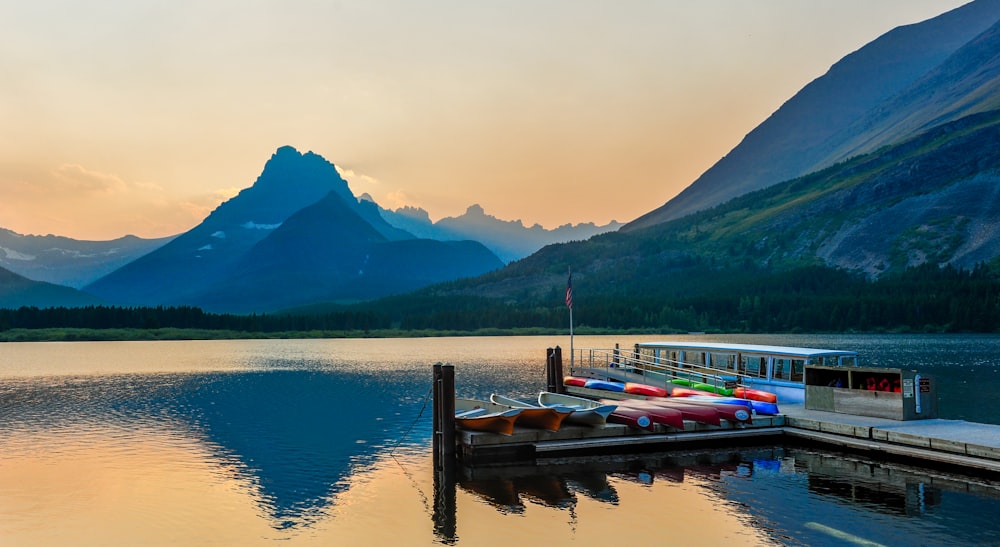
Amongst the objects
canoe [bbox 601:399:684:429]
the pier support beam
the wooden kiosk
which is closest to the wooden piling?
canoe [bbox 601:399:684:429]

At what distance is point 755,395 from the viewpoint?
5050 cm

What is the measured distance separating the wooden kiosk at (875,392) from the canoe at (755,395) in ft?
7.51

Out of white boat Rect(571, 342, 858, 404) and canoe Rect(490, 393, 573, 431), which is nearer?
canoe Rect(490, 393, 573, 431)

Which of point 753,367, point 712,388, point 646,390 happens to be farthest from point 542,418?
point 753,367

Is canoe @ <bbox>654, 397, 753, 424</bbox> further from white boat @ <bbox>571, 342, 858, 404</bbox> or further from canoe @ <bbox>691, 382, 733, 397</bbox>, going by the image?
white boat @ <bbox>571, 342, 858, 404</bbox>

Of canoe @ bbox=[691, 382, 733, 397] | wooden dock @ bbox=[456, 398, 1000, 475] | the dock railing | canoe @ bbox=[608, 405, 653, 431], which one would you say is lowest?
wooden dock @ bbox=[456, 398, 1000, 475]

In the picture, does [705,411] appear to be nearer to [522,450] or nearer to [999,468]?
[522,450]

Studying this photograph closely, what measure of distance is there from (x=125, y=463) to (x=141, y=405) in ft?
95.1

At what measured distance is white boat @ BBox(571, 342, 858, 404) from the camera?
53812 millimetres

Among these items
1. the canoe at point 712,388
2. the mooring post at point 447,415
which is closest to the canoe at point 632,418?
the mooring post at point 447,415

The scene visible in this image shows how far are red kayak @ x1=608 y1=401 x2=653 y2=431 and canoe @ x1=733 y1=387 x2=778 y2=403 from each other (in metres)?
9.77

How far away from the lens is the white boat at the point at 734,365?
5381 cm

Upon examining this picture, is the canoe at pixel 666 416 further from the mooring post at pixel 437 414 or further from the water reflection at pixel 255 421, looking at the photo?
the water reflection at pixel 255 421

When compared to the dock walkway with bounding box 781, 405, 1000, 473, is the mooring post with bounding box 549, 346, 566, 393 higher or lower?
higher
